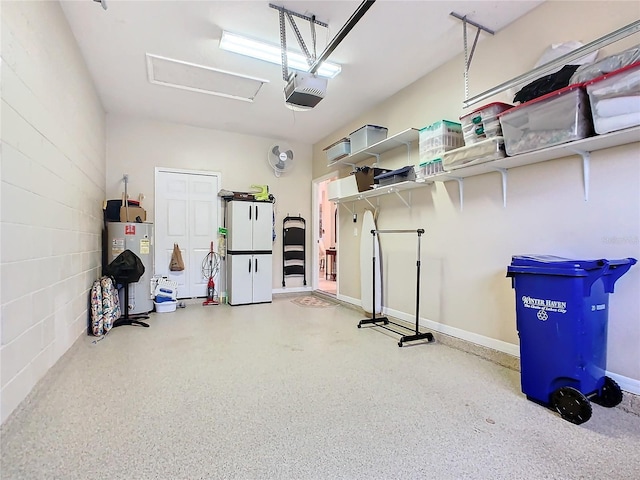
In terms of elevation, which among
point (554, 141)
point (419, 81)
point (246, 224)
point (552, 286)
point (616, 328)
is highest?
point (419, 81)

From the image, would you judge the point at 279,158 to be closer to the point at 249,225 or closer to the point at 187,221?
the point at 249,225

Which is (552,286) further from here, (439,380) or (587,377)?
(439,380)

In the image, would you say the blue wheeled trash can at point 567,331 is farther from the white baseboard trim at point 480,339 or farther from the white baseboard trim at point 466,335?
the white baseboard trim at point 466,335

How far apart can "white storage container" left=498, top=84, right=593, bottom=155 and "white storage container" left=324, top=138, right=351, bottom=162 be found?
2381mm

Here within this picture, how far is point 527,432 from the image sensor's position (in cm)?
177

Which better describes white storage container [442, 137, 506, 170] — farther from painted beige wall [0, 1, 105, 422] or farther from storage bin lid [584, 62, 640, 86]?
painted beige wall [0, 1, 105, 422]

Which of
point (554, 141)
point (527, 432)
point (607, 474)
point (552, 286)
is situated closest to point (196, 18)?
point (554, 141)

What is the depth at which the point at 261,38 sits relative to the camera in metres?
2.99

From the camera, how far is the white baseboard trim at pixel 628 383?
6.59 feet

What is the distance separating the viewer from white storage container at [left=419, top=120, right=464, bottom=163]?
3.00m

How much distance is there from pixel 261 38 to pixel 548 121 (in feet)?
8.03

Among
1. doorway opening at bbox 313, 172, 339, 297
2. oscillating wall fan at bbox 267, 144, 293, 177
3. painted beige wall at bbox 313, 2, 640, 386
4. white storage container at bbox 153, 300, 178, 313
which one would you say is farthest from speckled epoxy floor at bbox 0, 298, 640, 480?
doorway opening at bbox 313, 172, 339, 297

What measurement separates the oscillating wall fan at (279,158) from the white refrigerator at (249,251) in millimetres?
812

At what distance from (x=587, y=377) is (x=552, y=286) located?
0.55 metres
